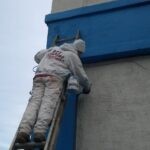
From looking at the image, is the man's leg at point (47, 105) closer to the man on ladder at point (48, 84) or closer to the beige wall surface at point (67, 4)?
the man on ladder at point (48, 84)

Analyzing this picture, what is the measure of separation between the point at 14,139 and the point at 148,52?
2.04 m

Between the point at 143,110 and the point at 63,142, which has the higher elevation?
the point at 143,110

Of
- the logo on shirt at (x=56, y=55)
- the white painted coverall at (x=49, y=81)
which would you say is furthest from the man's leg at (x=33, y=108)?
the logo on shirt at (x=56, y=55)

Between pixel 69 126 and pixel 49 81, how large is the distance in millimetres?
741

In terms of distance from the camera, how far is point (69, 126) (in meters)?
5.17

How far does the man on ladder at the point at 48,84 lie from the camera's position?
4.44 metres

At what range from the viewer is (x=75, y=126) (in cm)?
518

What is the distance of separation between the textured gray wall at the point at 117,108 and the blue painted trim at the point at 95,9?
0.80m

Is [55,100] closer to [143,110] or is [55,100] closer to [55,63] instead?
[55,63]

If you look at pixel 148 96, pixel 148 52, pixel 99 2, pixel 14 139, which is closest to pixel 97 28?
pixel 99 2

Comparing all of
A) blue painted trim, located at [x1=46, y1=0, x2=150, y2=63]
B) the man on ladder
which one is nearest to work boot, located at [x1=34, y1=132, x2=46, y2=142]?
the man on ladder

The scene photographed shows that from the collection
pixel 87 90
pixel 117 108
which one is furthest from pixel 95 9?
pixel 117 108

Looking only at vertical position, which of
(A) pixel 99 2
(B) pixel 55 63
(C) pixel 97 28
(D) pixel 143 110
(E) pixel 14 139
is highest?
(A) pixel 99 2

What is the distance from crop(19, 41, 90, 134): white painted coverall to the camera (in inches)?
177
